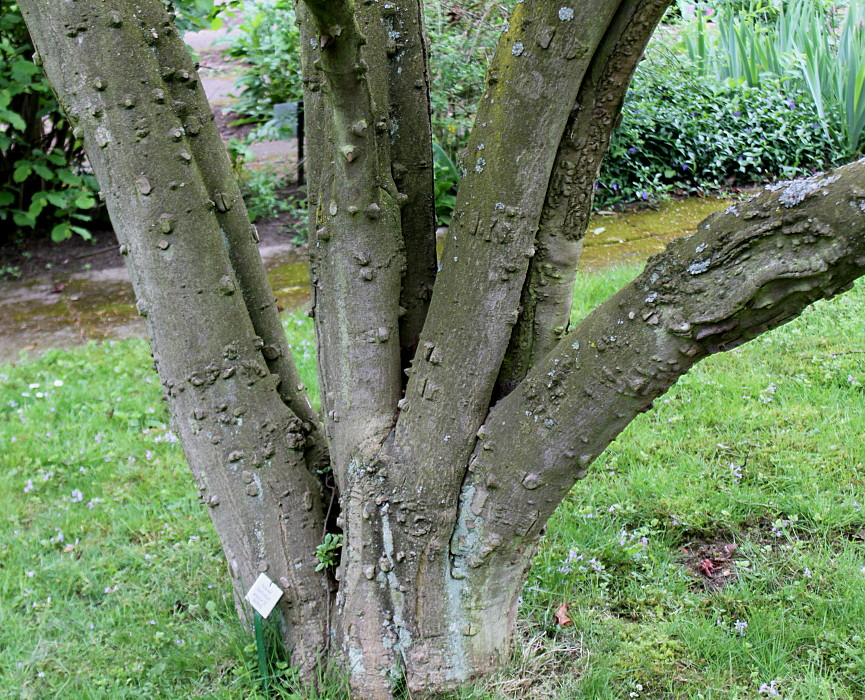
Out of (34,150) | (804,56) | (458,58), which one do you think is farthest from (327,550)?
(804,56)

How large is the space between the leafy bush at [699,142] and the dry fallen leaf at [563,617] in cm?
516

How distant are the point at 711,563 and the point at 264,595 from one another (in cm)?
157

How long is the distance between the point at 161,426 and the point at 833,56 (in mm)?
7445

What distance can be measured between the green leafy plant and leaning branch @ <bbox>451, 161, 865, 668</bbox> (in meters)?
0.38

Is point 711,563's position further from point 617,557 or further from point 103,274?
point 103,274

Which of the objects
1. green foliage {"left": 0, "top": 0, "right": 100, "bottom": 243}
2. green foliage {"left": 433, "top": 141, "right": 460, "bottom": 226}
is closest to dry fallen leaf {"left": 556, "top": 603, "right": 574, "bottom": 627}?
green foliage {"left": 433, "top": 141, "right": 460, "bottom": 226}

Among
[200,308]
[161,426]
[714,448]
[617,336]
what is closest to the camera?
[617,336]

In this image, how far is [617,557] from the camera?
2762mm

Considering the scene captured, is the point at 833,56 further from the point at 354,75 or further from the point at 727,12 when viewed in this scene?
the point at 354,75

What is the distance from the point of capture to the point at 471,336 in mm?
1898

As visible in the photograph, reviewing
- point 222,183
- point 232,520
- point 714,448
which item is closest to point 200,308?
point 222,183

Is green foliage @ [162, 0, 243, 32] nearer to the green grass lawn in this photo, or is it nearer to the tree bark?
the green grass lawn

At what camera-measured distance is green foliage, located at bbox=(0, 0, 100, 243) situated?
5.63m

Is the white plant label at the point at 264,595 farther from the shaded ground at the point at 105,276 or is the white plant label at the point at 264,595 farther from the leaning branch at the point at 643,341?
the shaded ground at the point at 105,276
